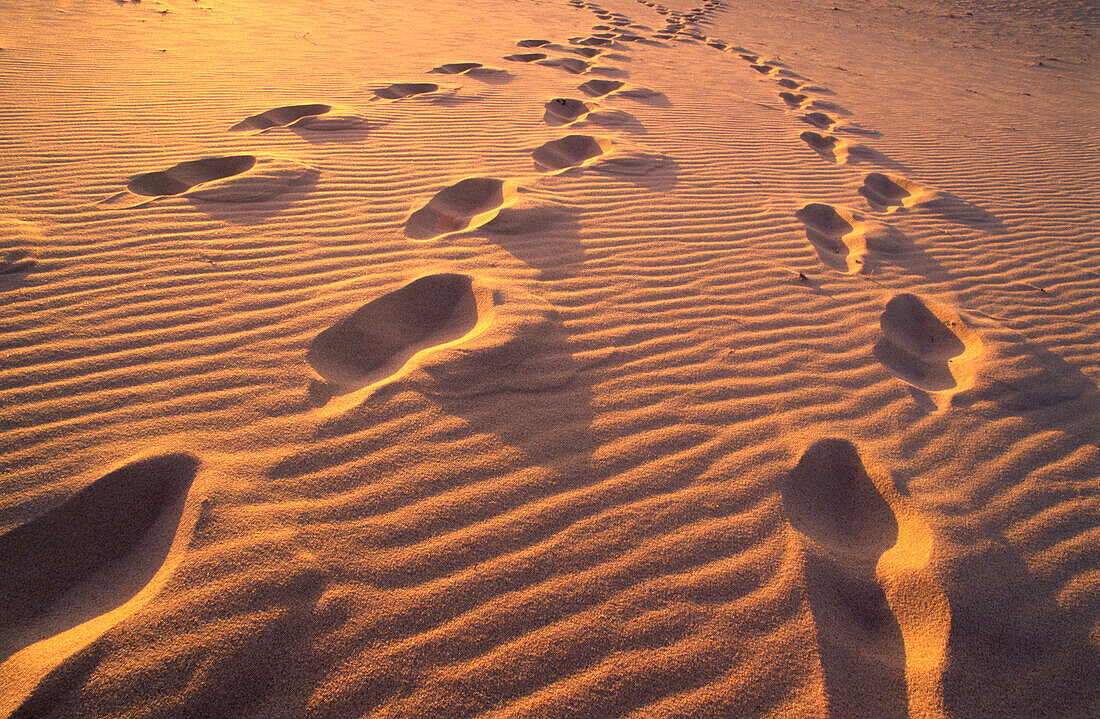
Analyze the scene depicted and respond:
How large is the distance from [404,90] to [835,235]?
3.92 metres

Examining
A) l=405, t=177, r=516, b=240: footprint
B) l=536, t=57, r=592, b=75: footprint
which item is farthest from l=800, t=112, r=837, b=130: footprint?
l=405, t=177, r=516, b=240: footprint

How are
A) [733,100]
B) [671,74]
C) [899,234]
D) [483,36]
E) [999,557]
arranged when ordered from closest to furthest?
[999,557] → [899,234] → [733,100] → [671,74] → [483,36]

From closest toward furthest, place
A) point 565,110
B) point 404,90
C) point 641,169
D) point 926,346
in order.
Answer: point 926,346, point 641,169, point 565,110, point 404,90

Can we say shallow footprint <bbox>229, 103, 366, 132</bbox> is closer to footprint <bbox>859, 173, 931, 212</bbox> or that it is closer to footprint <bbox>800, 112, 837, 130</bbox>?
footprint <bbox>859, 173, 931, 212</bbox>

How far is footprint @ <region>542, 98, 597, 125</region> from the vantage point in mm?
4215

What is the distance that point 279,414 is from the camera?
5.10ft

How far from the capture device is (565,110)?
14.7 feet

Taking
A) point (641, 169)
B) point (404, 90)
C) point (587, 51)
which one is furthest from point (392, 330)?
point (587, 51)

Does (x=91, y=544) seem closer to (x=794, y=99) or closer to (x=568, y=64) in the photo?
(x=568, y=64)

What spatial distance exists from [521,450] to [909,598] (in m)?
1.10

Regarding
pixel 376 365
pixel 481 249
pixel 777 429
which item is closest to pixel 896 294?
pixel 777 429

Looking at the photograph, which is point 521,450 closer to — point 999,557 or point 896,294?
point 999,557

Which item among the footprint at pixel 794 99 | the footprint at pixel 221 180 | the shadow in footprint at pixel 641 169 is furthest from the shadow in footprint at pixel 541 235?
the footprint at pixel 794 99

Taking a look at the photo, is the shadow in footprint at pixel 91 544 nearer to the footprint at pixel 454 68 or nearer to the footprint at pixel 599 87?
the footprint at pixel 599 87
